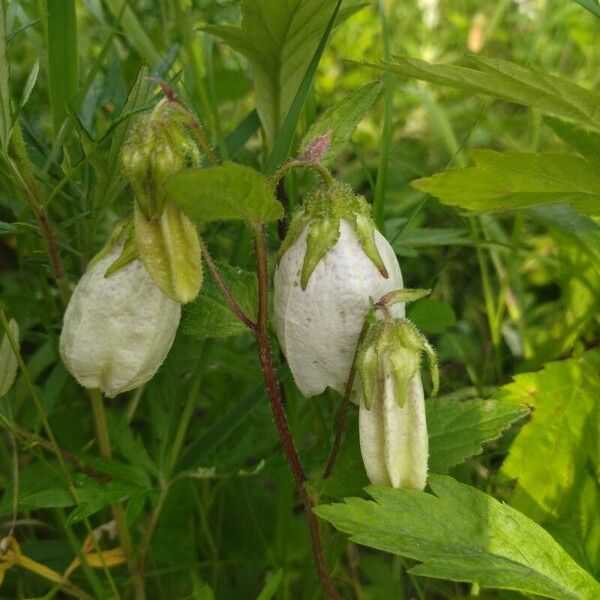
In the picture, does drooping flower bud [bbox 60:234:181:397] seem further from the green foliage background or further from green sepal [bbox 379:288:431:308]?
green sepal [bbox 379:288:431:308]

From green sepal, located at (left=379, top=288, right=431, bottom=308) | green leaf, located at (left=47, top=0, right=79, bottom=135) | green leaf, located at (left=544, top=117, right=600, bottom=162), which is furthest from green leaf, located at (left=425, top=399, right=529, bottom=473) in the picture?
green leaf, located at (left=47, top=0, right=79, bottom=135)

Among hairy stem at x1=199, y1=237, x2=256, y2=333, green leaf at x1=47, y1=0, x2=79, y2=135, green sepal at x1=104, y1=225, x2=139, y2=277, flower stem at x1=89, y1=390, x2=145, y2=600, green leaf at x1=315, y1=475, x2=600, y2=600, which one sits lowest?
flower stem at x1=89, y1=390, x2=145, y2=600

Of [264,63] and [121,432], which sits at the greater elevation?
[264,63]

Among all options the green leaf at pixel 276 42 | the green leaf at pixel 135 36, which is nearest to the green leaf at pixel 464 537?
the green leaf at pixel 276 42

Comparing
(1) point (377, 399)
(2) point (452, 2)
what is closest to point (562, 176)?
(1) point (377, 399)

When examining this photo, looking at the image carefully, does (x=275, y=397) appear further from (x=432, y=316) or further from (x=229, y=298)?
(x=432, y=316)

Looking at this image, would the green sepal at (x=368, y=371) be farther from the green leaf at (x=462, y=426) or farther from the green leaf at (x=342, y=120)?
the green leaf at (x=342, y=120)

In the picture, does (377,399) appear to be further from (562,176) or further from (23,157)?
(23,157)
